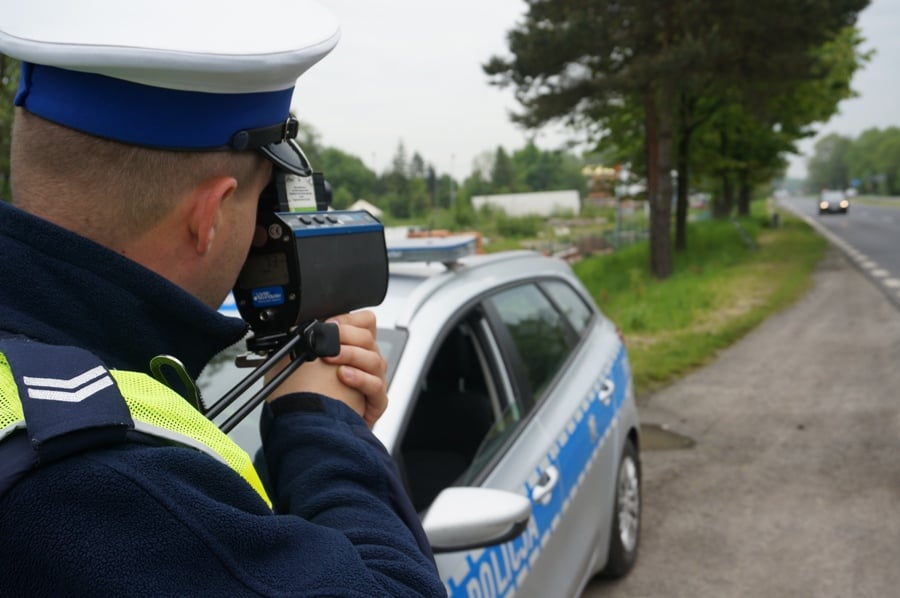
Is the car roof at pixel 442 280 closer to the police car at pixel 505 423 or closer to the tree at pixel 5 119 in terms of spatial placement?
the police car at pixel 505 423

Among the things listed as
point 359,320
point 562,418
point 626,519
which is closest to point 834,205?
point 626,519

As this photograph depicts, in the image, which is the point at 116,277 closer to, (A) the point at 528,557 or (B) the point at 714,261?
(A) the point at 528,557

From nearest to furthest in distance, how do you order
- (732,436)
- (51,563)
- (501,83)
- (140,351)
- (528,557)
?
(51,563) → (140,351) → (528,557) → (732,436) → (501,83)

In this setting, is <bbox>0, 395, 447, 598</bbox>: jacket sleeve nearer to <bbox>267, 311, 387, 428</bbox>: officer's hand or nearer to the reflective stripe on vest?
the reflective stripe on vest

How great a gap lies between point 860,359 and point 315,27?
29.9 feet

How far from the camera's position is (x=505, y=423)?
2.92 m

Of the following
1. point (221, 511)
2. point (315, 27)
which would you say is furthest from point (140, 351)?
point (315, 27)

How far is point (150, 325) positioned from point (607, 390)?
3.03 metres

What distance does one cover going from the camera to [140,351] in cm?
93

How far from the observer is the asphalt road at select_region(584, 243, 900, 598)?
4.00m

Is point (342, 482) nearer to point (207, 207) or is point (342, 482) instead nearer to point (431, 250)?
point (207, 207)

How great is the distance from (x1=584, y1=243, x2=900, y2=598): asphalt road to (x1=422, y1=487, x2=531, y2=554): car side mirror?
2.11 metres

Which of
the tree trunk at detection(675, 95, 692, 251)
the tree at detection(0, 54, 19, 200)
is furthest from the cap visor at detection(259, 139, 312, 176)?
the tree trunk at detection(675, 95, 692, 251)

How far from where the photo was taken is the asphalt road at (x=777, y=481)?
400cm
